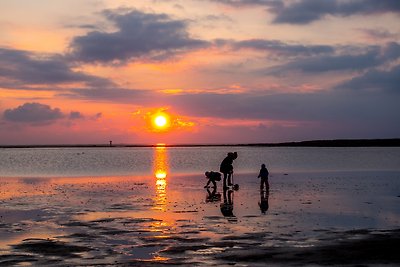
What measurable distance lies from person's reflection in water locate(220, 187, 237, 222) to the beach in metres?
0.05

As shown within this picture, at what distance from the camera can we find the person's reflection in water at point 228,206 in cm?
2169

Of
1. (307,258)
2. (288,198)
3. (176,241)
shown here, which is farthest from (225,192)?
(307,258)

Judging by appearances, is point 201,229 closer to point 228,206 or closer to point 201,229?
point 201,229

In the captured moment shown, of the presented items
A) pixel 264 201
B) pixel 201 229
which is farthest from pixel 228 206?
pixel 201 229

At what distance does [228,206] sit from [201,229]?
6.99 m

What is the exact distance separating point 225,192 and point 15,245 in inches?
718

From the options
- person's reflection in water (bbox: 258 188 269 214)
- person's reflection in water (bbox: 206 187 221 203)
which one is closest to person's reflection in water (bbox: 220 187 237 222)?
person's reflection in water (bbox: 206 187 221 203)

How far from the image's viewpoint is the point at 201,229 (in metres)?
18.7

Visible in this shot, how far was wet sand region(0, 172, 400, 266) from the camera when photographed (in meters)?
14.2

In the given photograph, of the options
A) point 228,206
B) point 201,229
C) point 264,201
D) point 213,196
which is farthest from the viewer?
point 213,196

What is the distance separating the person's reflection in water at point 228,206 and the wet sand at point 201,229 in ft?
0.15

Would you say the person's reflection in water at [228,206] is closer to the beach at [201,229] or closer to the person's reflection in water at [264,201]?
the beach at [201,229]

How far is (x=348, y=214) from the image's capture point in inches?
885

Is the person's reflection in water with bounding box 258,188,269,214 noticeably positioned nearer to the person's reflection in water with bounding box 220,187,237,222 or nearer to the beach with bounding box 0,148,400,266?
the beach with bounding box 0,148,400,266
